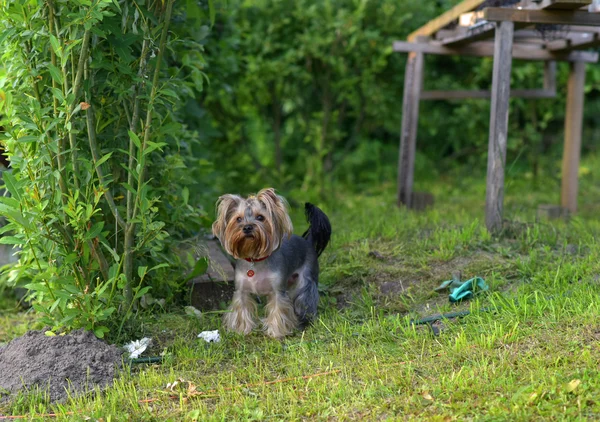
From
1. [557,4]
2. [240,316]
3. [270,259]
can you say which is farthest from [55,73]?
[557,4]

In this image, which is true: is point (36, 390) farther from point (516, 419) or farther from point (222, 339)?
point (516, 419)

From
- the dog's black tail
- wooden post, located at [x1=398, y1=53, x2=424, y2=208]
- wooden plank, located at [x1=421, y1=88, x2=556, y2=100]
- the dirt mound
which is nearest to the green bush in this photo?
the dirt mound

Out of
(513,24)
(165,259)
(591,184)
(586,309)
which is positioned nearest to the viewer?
(586,309)

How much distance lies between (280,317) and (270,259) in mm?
367

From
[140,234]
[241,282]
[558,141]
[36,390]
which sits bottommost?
[36,390]

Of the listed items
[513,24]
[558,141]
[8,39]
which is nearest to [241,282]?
[8,39]

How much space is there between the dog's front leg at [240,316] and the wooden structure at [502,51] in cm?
224

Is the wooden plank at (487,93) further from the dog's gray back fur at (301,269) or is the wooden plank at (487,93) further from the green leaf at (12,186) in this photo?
the green leaf at (12,186)

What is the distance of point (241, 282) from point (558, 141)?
7.49 metres

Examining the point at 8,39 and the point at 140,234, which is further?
the point at 140,234

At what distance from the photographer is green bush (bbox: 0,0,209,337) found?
4.15 meters

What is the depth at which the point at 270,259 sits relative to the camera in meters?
4.78

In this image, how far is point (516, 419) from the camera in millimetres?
3312

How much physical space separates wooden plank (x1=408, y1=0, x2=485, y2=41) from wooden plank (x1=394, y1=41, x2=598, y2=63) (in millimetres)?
161
